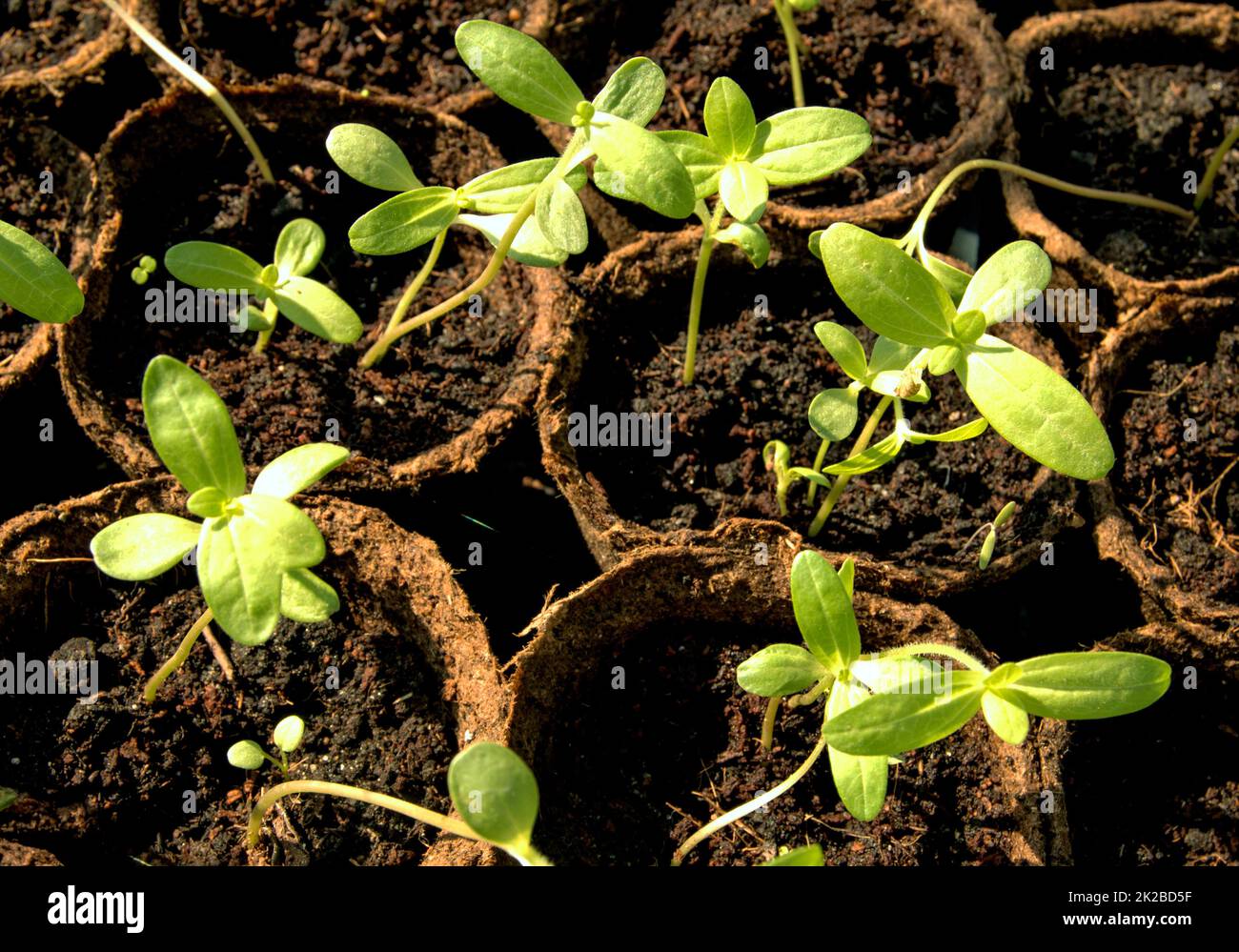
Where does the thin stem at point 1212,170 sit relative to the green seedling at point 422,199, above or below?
above

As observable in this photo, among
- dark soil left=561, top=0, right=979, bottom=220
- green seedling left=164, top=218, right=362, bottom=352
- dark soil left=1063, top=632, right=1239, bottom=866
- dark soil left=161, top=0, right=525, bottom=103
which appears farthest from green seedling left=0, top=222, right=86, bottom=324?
dark soil left=1063, top=632, right=1239, bottom=866

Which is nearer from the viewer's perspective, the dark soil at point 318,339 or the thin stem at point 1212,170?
the dark soil at point 318,339

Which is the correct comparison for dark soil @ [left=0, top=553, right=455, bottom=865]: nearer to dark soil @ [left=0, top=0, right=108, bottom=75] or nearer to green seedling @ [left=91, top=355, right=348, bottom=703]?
green seedling @ [left=91, top=355, right=348, bottom=703]

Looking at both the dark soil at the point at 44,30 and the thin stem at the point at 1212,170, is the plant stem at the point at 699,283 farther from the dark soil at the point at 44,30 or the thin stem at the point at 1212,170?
the dark soil at the point at 44,30

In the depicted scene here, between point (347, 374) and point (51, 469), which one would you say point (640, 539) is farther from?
point (51, 469)

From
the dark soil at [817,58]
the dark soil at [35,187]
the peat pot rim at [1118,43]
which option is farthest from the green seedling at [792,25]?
the dark soil at [35,187]

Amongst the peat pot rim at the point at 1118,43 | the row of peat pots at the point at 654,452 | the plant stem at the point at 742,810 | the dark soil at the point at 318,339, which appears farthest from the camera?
the peat pot rim at the point at 1118,43
